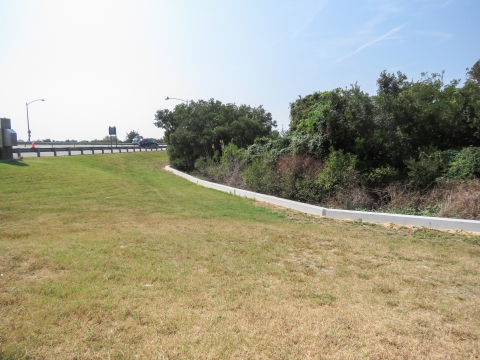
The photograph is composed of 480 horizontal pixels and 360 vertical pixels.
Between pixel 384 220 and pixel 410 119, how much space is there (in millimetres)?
5355

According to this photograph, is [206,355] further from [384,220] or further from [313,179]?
[313,179]

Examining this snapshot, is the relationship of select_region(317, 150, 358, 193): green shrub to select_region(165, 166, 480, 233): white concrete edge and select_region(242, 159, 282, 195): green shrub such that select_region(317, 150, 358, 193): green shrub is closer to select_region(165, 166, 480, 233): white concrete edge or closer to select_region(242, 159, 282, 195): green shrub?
select_region(165, 166, 480, 233): white concrete edge

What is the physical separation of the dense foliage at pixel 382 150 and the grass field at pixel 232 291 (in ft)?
9.16

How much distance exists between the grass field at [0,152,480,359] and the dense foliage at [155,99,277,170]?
14.5 meters

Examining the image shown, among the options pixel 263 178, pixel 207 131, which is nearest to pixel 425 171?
pixel 263 178

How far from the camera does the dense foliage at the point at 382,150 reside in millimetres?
10398

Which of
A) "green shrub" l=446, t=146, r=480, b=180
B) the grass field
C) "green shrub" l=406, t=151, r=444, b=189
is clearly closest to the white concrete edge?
the grass field

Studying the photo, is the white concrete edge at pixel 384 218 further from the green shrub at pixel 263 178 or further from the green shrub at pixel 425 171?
the green shrub at pixel 425 171

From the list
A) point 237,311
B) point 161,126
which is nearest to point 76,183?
point 237,311

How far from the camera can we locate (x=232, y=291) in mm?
4293

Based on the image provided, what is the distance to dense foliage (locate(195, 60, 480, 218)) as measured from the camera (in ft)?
34.1

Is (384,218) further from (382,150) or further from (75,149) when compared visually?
(75,149)

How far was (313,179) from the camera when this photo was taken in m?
12.1

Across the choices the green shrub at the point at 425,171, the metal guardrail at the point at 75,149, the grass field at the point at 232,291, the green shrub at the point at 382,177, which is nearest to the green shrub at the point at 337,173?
the green shrub at the point at 382,177
